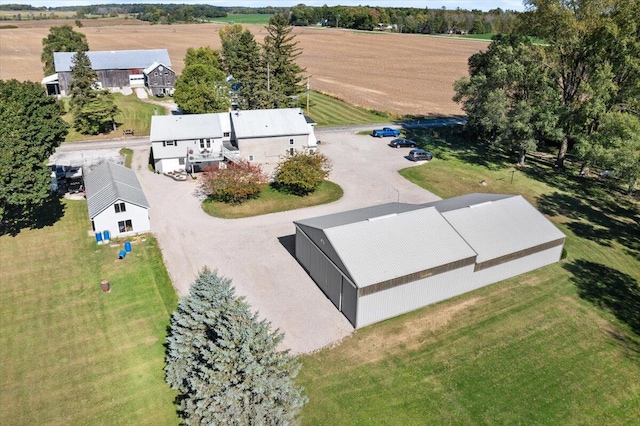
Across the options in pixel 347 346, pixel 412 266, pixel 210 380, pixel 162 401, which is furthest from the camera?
pixel 412 266

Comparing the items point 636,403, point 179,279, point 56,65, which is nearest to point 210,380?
point 179,279

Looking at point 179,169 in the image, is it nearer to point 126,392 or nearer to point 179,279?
point 179,279

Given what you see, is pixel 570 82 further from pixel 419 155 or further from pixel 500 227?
pixel 500 227

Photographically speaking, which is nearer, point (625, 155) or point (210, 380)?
point (210, 380)

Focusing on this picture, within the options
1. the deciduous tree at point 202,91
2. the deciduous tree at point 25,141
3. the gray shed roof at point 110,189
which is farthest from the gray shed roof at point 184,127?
the deciduous tree at point 202,91

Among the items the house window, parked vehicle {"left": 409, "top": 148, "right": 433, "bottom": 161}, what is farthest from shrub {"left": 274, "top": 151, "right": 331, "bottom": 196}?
parked vehicle {"left": 409, "top": 148, "right": 433, "bottom": 161}

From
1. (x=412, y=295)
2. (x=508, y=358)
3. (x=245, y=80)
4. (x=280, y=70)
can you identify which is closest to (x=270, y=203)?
(x=412, y=295)

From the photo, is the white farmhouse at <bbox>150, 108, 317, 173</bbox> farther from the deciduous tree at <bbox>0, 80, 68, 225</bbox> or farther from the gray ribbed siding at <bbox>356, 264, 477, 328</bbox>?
the gray ribbed siding at <bbox>356, 264, 477, 328</bbox>
